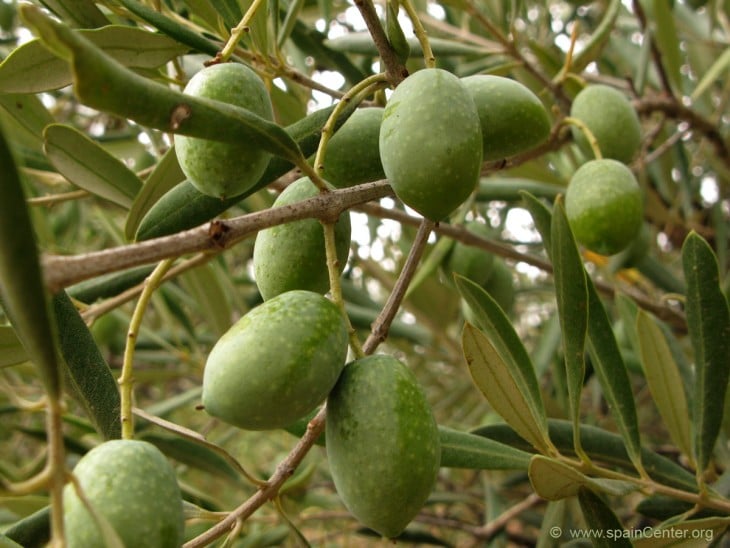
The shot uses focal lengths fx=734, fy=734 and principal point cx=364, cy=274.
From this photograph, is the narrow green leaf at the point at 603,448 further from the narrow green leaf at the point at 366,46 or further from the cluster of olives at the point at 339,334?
the narrow green leaf at the point at 366,46

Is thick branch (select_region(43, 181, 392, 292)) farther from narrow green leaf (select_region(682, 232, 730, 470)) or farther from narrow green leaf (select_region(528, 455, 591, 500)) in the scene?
narrow green leaf (select_region(682, 232, 730, 470))

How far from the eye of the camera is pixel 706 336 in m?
1.30

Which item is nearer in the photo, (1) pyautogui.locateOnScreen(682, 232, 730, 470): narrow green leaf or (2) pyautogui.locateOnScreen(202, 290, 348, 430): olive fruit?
(2) pyautogui.locateOnScreen(202, 290, 348, 430): olive fruit

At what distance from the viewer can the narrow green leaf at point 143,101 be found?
0.65 meters

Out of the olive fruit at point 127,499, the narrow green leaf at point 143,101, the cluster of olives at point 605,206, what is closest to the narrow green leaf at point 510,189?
the cluster of olives at point 605,206

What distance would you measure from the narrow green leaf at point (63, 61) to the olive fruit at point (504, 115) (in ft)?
1.64

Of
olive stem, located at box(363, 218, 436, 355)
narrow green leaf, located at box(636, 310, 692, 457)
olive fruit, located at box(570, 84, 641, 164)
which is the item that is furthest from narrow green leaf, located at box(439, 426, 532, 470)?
olive fruit, located at box(570, 84, 641, 164)

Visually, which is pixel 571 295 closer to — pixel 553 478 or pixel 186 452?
pixel 553 478

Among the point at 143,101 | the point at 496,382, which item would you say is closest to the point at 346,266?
the point at 496,382

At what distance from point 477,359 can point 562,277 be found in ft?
0.62

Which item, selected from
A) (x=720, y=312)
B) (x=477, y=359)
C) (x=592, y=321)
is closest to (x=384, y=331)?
(x=477, y=359)

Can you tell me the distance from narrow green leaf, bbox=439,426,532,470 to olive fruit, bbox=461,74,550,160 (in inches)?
18.9

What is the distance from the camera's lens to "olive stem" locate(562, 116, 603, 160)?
5.33ft

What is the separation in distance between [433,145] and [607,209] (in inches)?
27.5
